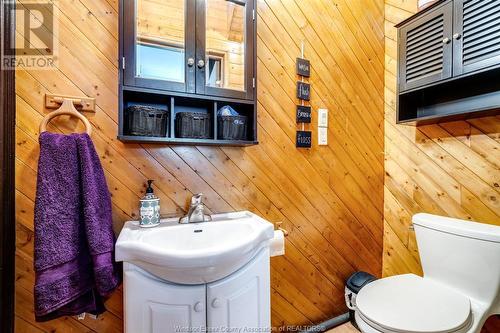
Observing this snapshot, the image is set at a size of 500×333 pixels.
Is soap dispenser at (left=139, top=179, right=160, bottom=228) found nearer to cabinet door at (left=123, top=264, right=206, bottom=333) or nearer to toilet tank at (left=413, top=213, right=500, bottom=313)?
cabinet door at (left=123, top=264, right=206, bottom=333)

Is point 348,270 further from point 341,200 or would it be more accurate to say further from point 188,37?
point 188,37

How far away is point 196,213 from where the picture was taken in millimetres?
1200

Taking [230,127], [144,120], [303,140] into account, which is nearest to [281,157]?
[303,140]

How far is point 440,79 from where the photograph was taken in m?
1.35

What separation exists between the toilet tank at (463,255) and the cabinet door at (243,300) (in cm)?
100

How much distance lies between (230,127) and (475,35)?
1.32m

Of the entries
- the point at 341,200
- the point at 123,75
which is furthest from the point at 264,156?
the point at 123,75

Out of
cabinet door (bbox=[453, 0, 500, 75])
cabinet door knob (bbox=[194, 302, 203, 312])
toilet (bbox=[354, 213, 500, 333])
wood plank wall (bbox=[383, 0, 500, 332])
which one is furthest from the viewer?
wood plank wall (bbox=[383, 0, 500, 332])

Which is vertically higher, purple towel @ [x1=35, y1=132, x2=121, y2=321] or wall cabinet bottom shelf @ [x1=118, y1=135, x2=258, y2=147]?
wall cabinet bottom shelf @ [x1=118, y1=135, x2=258, y2=147]

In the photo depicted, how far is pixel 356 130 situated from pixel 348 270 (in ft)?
3.44

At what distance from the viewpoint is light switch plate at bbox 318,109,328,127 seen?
5.40 ft

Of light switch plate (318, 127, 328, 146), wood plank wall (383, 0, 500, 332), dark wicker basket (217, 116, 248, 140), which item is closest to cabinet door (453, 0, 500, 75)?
wood plank wall (383, 0, 500, 332)

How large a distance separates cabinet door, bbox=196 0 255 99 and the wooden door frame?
75 centimetres

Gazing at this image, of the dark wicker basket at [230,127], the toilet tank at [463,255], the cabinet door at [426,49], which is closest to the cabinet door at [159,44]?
the dark wicker basket at [230,127]
